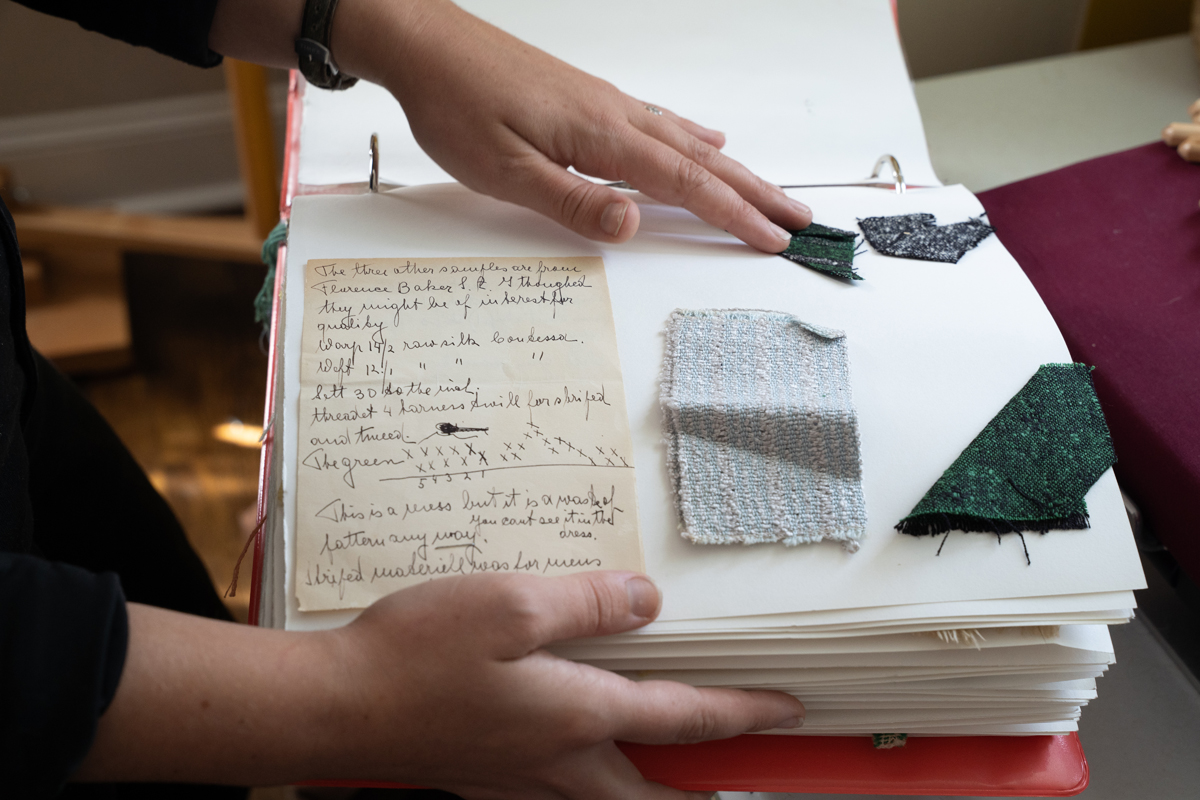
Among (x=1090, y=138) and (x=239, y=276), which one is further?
(x=239, y=276)

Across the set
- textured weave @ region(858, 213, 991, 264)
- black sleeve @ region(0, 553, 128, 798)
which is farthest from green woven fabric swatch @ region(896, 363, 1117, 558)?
black sleeve @ region(0, 553, 128, 798)

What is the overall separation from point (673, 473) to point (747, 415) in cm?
6

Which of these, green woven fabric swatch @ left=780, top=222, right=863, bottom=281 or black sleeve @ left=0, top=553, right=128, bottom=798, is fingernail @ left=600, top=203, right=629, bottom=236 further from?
black sleeve @ left=0, top=553, right=128, bottom=798

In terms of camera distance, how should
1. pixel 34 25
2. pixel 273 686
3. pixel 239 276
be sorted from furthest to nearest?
1. pixel 239 276
2. pixel 34 25
3. pixel 273 686

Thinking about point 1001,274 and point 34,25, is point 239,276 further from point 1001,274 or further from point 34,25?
point 1001,274

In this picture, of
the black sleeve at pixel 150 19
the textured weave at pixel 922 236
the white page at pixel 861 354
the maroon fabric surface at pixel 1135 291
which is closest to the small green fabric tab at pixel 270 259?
the white page at pixel 861 354

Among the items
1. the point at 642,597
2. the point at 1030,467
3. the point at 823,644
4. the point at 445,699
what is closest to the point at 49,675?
the point at 445,699

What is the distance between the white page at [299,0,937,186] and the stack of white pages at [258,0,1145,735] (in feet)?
0.14

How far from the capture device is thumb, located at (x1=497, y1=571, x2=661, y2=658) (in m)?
0.42

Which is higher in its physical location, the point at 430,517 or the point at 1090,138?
the point at 1090,138

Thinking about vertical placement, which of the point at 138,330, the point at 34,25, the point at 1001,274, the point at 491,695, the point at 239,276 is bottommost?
the point at 491,695

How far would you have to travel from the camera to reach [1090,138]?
82cm

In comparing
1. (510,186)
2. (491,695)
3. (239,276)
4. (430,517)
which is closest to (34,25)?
(239,276)

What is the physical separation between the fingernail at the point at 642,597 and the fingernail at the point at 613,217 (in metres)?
0.26
